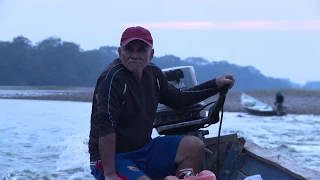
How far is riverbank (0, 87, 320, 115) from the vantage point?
4066cm

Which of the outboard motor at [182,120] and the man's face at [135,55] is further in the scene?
the outboard motor at [182,120]

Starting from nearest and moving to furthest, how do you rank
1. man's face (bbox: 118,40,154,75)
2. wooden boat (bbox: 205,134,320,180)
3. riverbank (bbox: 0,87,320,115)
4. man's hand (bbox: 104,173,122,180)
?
man's hand (bbox: 104,173,122,180) < man's face (bbox: 118,40,154,75) < wooden boat (bbox: 205,134,320,180) < riverbank (bbox: 0,87,320,115)

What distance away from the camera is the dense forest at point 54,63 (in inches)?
1355

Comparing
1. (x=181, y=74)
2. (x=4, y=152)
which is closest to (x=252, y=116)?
(x=4, y=152)

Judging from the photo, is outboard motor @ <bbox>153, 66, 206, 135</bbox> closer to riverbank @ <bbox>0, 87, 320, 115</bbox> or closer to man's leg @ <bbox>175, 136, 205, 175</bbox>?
man's leg @ <bbox>175, 136, 205, 175</bbox>

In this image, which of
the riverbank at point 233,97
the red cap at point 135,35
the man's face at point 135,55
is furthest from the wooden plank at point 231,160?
the riverbank at point 233,97

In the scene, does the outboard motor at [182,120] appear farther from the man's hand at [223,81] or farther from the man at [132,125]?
the man at [132,125]

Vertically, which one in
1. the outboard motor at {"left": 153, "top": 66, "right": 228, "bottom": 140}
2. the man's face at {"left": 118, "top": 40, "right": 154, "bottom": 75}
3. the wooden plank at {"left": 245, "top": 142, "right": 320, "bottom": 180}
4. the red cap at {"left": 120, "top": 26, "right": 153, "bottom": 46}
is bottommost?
the wooden plank at {"left": 245, "top": 142, "right": 320, "bottom": 180}

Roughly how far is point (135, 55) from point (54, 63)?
4421 cm

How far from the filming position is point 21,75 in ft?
121

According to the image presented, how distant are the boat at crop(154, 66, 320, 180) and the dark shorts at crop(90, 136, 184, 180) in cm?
49

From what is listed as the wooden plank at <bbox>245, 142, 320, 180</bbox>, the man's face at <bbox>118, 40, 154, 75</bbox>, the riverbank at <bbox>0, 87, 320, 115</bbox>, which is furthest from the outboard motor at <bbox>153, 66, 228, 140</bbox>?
the riverbank at <bbox>0, 87, 320, 115</bbox>

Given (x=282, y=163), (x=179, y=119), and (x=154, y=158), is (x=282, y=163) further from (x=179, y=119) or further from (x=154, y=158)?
(x=179, y=119)

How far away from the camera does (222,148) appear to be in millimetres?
5496
